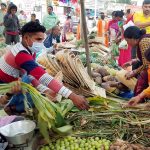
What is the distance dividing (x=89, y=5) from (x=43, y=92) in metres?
17.5

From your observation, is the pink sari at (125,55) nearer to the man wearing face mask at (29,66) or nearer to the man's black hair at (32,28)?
the man wearing face mask at (29,66)

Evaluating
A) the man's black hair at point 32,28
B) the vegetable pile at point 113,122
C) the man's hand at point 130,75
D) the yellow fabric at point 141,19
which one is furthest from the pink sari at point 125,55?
the man's black hair at point 32,28

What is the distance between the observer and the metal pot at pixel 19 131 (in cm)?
273

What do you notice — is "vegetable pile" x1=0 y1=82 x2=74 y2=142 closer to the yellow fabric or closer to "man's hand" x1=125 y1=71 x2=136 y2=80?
"man's hand" x1=125 y1=71 x2=136 y2=80

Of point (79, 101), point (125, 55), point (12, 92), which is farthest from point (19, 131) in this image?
point (125, 55)

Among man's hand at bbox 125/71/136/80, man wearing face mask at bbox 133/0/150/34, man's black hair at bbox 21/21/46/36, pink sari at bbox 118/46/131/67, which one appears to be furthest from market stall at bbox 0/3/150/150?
pink sari at bbox 118/46/131/67

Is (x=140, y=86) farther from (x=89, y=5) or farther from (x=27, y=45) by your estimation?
(x=89, y=5)

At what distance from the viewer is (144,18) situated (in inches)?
235

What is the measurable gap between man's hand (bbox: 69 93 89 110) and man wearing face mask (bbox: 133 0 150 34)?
10.2 ft

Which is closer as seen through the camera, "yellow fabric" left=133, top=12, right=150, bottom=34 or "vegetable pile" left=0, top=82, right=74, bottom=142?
"vegetable pile" left=0, top=82, right=74, bottom=142

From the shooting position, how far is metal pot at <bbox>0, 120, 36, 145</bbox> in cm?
273

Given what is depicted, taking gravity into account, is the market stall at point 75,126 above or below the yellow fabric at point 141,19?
below

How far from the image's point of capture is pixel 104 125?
3182 millimetres

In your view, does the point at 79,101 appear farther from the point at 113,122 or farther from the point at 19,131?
the point at 19,131
